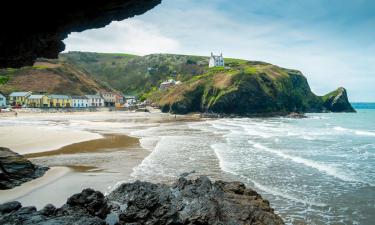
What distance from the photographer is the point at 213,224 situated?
9.22 m

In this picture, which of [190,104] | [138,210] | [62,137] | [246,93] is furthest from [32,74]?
[138,210]

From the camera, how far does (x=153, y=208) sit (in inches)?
391

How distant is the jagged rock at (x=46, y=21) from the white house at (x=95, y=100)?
130 m

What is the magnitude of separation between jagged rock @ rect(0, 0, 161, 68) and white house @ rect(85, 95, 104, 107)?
13041 cm

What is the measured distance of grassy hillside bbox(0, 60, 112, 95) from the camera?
136625 mm

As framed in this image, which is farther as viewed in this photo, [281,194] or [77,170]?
[77,170]

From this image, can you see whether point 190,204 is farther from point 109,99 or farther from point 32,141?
point 109,99

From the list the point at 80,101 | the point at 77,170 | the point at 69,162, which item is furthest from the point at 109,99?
the point at 77,170

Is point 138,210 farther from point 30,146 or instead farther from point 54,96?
point 54,96

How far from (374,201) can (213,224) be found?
33.1 ft

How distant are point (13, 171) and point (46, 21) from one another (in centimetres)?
1121

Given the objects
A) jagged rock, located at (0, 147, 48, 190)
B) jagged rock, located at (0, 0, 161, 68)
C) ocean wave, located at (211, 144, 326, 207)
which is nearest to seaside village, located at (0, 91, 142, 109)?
A: jagged rock, located at (0, 147, 48, 190)

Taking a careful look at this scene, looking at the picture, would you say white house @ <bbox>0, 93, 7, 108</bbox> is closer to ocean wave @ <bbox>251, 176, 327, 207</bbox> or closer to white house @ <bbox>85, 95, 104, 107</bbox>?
white house @ <bbox>85, 95, 104, 107</bbox>

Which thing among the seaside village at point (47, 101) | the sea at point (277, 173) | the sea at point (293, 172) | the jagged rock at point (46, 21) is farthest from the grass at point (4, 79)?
the jagged rock at point (46, 21)
